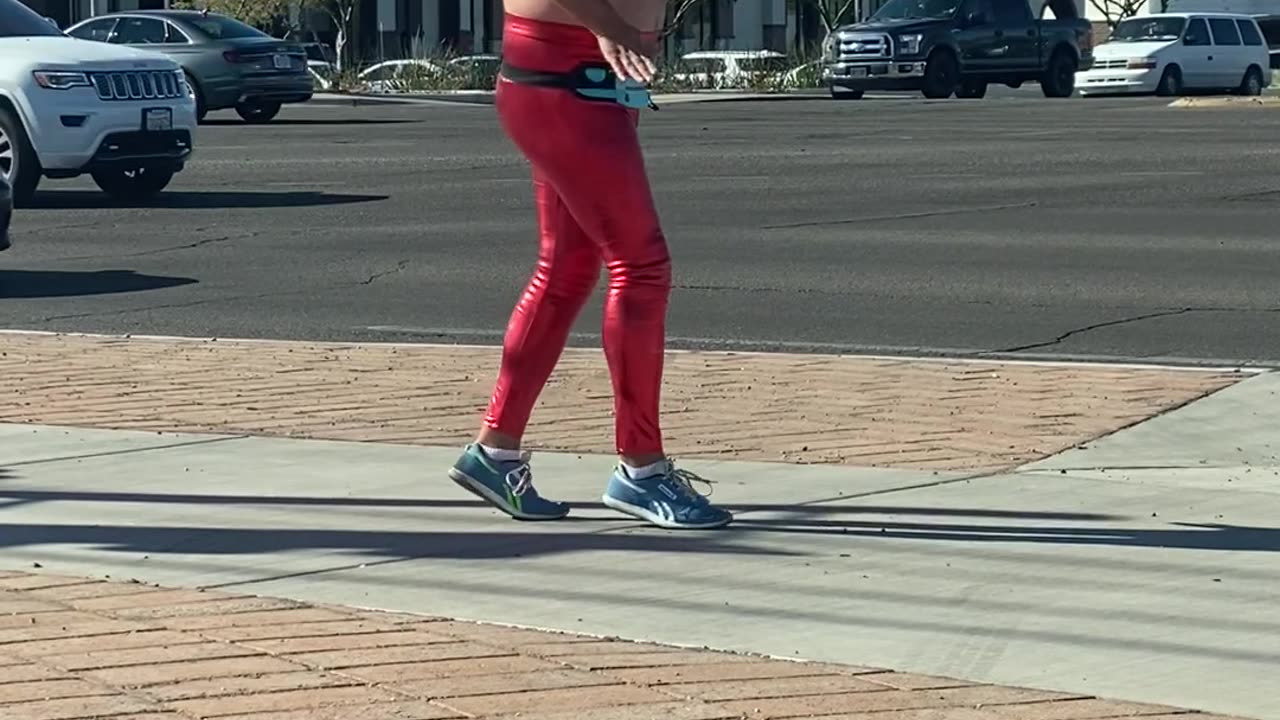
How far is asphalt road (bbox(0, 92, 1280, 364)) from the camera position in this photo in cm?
1192

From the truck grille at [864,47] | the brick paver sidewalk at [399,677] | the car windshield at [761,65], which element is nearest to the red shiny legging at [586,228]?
the brick paver sidewalk at [399,677]

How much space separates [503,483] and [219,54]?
2782 centimetres

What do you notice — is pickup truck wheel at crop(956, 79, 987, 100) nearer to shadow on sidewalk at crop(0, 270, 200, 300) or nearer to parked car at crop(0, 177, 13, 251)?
shadow on sidewalk at crop(0, 270, 200, 300)

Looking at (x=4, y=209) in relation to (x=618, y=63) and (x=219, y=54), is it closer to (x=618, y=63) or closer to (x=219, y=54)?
(x=618, y=63)

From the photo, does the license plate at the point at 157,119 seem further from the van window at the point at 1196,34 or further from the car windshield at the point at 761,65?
the car windshield at the point at 761,65

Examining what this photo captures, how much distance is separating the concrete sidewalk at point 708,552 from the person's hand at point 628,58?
1210 mm

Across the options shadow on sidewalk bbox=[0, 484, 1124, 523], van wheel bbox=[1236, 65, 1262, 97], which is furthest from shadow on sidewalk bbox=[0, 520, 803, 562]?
van wheel bbox=[1236, 65, 1262, 97]

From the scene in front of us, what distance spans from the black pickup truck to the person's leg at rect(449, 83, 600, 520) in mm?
37354

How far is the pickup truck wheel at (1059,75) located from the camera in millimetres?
46344

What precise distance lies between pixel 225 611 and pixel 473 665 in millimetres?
824

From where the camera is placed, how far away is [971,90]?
4534 centimetres

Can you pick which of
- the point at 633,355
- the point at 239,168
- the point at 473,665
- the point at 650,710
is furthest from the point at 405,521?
the point at 239,168

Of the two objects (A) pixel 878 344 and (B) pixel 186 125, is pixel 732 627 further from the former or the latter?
(B) pixel 186 125

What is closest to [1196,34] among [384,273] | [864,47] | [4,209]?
[864,47]
